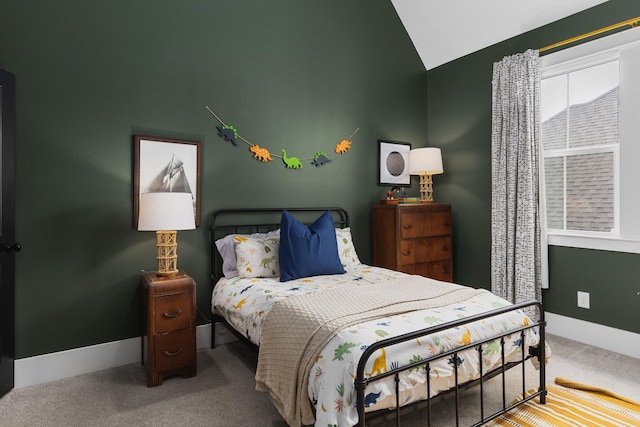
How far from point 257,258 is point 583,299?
8.80 ft

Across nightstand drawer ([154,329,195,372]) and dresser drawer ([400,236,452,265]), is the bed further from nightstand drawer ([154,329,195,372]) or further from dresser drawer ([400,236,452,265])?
dresser drawer ([400,236,452,265])

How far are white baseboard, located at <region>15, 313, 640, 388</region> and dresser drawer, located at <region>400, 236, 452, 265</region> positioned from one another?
3.47ft

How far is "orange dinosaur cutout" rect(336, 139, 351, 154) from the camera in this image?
3883mm

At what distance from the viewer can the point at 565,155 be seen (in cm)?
338

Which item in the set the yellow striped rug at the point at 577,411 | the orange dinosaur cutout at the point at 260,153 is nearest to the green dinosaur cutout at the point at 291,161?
the orange dinosaur cutout at the point at 260,153

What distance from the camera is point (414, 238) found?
12.5 feet

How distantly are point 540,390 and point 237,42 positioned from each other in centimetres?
329

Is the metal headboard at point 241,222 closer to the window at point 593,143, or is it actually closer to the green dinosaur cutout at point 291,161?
the green dinosaur cutout at point 291,161

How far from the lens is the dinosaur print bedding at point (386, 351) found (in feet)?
5.11

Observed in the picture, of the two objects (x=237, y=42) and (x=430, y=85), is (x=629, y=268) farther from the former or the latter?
(x=237, y=42)

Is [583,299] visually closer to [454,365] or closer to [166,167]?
[454,365]

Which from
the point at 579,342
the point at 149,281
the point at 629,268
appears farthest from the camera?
the point at 579,342

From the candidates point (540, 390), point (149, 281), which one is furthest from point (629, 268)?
point (149, 281)

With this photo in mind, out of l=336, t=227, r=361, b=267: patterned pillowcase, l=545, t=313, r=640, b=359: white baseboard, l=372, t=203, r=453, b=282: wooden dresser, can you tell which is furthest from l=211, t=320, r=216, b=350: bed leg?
l=545, t=313, r=640, b=359: white baseboard
